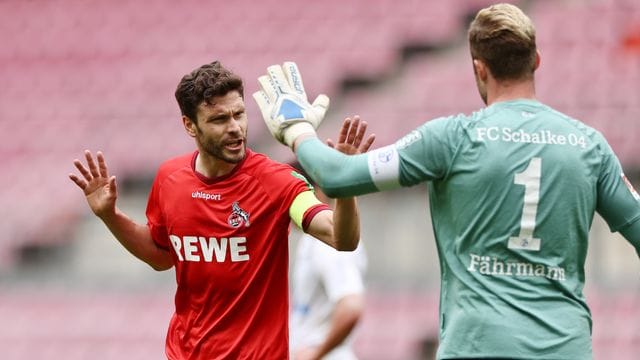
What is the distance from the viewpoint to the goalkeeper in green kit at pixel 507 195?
371 cm

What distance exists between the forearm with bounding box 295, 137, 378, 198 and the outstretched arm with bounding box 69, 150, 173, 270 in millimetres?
1441

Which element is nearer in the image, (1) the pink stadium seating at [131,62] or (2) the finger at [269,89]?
(2) the finger at [269,89]

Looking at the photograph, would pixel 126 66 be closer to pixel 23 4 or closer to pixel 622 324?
pixel 23 4

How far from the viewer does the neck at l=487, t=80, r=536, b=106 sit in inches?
151

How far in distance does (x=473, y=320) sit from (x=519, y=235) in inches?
11.4

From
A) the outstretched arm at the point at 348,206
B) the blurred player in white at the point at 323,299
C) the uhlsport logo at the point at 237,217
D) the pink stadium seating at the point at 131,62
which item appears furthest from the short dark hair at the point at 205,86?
the pink stadium seating at the point at 131,62

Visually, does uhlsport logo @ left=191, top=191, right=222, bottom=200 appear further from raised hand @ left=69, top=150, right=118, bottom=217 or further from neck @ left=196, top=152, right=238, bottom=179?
raised hand @ left=69, top=150, right=118, bottom=217

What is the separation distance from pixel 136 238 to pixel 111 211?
156 mm

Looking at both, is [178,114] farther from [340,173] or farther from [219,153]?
[340,173]

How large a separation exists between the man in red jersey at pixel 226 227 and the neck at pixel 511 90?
1.03 m

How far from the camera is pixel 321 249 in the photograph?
20.7 ft

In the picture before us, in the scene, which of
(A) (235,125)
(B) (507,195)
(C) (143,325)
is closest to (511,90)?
(B) (507,195)

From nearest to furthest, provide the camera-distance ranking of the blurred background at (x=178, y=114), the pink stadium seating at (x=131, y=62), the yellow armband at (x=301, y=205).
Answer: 1. the yellow armband at (x=301, y=205)
2. the blurred background at (x=178, y=114)
3. the pink stadium seating at (x=131, y=62)

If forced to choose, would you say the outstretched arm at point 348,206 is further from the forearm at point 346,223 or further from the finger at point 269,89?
the finger at point 269,89
